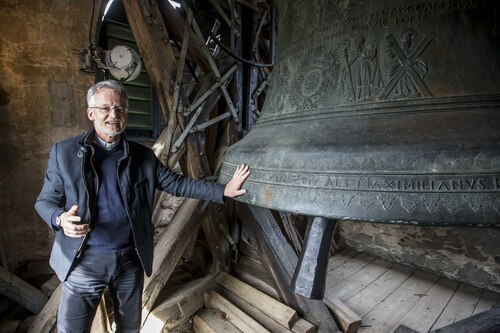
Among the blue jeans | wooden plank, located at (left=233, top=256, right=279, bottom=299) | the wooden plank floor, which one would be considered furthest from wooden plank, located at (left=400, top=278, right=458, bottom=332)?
the blue jeans

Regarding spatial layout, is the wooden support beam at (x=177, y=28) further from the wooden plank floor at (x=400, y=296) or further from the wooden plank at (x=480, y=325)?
the wooden plank at (x=480, y=325)

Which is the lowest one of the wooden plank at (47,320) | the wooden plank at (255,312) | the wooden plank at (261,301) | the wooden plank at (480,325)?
the wooden plank at (255,312)

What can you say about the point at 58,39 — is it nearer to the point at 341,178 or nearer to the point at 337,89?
the point at 337,89

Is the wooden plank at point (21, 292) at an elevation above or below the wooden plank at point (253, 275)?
above

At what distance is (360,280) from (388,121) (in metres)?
2.52

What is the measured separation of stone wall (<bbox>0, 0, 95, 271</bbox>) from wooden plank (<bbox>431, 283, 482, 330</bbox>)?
3.03 m

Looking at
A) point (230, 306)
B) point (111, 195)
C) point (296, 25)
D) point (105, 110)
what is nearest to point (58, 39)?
point (105, 110)

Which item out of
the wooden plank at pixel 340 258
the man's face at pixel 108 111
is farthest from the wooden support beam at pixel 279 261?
the man's face at pixel 108 111

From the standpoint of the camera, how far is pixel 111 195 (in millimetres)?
1311

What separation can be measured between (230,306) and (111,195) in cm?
145

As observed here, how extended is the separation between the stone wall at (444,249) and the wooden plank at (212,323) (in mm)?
1969

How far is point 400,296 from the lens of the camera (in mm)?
2523

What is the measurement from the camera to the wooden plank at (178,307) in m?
2.14

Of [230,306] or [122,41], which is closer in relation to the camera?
[230,306]
